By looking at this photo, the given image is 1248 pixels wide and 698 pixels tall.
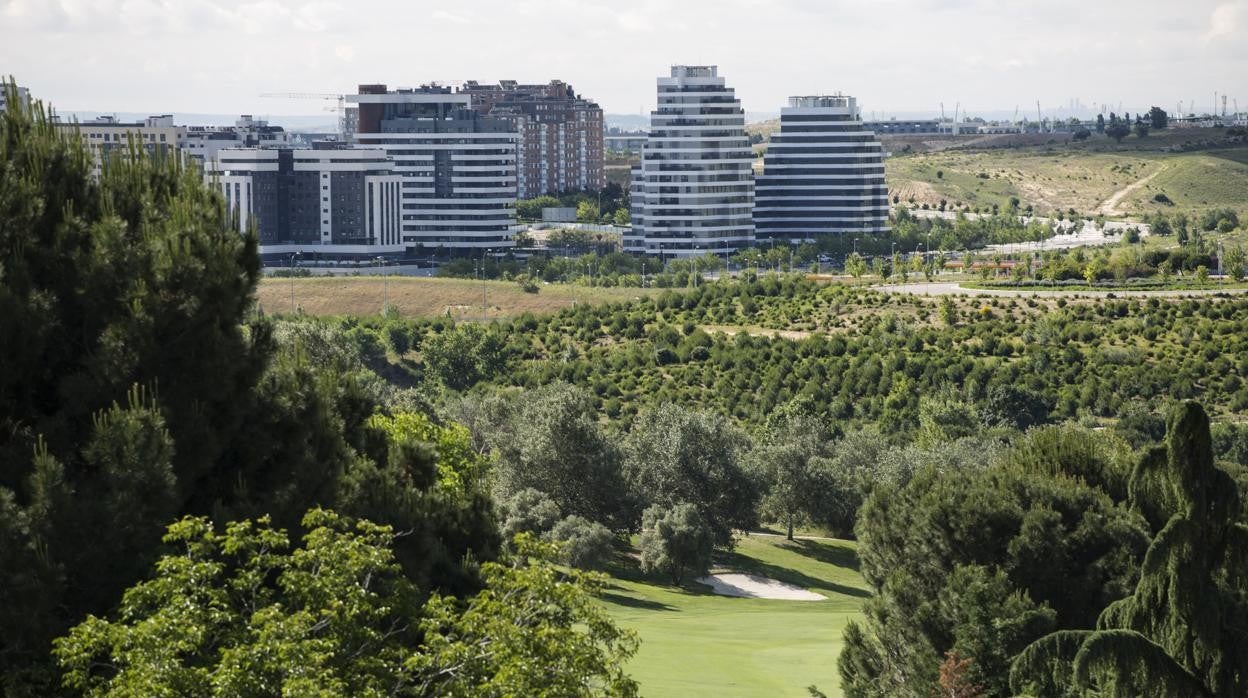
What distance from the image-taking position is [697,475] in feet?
197

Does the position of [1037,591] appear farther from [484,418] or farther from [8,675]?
[484,418]

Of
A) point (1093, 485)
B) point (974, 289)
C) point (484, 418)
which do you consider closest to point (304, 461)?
point (1093, 485)

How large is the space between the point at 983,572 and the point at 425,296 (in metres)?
98.1

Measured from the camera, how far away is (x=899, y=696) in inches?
1210

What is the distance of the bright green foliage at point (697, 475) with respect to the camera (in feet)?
195

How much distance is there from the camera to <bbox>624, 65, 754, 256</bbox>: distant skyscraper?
16025 cm

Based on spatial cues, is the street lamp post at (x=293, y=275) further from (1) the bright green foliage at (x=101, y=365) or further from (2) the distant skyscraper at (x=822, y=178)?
(1) the bright green foliage at (x=101, y=365)

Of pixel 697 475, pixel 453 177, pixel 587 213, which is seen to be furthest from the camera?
pixel 587 213

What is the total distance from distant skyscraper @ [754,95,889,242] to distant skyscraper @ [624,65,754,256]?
280 inches

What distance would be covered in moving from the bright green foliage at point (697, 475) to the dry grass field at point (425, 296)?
190 feet

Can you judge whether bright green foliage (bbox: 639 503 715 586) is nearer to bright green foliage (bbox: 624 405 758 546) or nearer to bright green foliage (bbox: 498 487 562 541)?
bright green foliage (bbox: 498 487 562 541)

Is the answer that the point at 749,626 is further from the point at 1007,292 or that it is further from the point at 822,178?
the point at 822,178

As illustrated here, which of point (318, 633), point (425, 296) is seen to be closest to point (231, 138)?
point (425, 296)

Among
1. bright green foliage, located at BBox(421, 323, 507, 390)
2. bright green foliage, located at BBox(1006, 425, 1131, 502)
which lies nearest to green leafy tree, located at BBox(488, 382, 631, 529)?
bright green foliage, located at BBox(1006, 425, 1131, 502)
